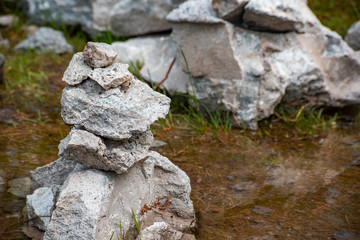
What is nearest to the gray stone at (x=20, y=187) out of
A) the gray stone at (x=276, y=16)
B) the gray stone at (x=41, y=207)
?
the gray stone at (x=41, y=207)

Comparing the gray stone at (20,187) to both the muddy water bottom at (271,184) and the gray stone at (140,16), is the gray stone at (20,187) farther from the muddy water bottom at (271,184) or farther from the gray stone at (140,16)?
the gray stone at (140,16)

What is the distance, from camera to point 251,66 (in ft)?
12.5

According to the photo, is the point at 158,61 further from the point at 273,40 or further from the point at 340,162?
the point at 340,162

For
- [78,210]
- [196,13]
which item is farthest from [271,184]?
[196,13]

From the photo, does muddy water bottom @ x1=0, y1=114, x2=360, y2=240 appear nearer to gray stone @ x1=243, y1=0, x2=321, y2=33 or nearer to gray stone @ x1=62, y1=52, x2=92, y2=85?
gray stone @ x1=62, y1=52, x2=92, y2=85

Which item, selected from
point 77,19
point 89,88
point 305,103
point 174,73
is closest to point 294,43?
point 305,103

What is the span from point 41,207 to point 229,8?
233cm

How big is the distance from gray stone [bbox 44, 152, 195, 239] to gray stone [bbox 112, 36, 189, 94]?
1742 millimetres

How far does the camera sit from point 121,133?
2053 millimetres

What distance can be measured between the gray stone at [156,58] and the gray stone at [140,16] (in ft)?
0.52

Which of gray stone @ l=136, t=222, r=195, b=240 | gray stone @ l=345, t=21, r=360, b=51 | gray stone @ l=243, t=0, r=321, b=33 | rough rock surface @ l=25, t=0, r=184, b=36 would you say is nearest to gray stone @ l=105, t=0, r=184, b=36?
rough rock surface @ l=25, t=0, r=184, b=36

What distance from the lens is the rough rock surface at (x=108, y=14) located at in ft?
17.1

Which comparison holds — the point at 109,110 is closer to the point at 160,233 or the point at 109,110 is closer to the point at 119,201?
the point at 119,201

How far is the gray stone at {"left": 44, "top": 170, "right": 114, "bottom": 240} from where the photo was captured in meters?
1.94
